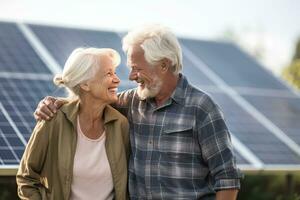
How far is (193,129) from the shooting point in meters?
5.59

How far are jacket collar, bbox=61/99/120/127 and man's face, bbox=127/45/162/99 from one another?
343 mm

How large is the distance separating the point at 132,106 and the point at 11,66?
4277 mm

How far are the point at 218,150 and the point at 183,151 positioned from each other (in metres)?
0.25

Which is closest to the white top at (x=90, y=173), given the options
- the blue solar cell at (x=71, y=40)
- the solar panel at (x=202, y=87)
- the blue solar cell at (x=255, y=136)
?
the solar panel at (x=202, y=87)

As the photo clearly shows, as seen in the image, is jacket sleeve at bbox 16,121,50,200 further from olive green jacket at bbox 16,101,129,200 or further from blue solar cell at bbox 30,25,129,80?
blue solar cell at bbox 30,25,129,80

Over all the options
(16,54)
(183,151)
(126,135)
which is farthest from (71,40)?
(183,151)

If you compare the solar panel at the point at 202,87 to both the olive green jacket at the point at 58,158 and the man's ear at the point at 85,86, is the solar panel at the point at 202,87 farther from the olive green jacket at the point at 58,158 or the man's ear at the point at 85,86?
the man's ear at the point at 85,86

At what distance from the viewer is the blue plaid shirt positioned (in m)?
5.54

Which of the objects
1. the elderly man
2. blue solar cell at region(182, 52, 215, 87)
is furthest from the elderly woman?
blue solar cell at region(182, 52, 215, 87)

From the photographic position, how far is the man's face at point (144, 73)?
18.5 ft

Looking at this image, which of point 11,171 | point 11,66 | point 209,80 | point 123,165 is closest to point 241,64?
point 209,80

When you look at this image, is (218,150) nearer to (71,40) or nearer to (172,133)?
(172,133)

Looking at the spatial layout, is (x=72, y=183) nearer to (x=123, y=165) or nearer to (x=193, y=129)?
(x=123, y=165)

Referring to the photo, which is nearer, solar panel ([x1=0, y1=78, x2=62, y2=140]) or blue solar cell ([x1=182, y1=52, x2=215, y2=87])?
solar panel ([x1=0, y1=78, x2=62, y2=140])
